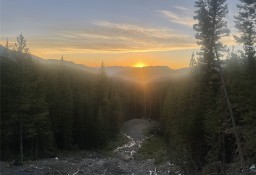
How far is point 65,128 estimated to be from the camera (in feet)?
188

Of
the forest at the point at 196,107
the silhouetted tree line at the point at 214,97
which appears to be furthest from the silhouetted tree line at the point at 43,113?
the silhouetted tree line at the point at 214,97

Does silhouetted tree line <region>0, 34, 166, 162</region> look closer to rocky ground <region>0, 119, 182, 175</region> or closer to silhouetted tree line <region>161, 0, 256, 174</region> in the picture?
rocky ground <region>0, 119, 182, 175</region>

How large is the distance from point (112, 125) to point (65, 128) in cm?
1963

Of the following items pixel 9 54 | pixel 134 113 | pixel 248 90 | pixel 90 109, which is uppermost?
pixel 9 54

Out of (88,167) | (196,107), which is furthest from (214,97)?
(88,167)

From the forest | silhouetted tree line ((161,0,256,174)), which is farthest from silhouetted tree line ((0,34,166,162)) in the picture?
silhouetted tree line ((161,0,256,174))

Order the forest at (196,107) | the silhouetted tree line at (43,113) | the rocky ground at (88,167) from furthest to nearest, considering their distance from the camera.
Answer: the silhouetted tree line at (43,113), the rocky ground at (88,167), the forest at (196,107)

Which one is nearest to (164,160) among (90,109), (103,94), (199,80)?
(199,80)

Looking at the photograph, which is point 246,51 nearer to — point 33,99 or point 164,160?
point 164,160

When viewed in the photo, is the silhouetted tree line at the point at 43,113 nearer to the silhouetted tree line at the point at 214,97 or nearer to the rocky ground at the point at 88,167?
the rocky ground at the point at 88,167

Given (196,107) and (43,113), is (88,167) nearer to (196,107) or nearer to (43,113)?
(43,113)

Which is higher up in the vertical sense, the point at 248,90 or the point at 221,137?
the point at 248,90

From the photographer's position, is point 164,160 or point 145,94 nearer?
point 164,160

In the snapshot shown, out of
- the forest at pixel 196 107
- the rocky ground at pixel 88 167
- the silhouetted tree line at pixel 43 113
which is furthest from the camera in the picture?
the silhouetted tree line at pixel 43 113
